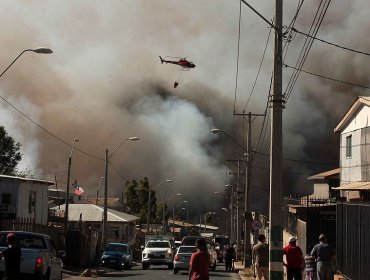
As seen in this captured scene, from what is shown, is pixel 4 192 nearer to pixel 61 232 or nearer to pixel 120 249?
pixel 61 232

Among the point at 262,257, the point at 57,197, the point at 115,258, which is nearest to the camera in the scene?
the point at 262,257

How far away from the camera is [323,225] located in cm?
2856

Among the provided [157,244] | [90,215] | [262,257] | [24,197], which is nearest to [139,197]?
[90,215]

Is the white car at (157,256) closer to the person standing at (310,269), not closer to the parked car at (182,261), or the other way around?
the parked car at (182,261)

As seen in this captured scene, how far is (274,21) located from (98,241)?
90.7 ft

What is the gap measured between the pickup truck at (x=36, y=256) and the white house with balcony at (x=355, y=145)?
56.6 ft

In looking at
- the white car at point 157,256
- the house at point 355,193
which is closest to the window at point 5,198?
the white car at point 157,256

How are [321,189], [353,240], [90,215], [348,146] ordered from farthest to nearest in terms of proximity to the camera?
[90,215] < [321,189] < [348,146] < [353,240]

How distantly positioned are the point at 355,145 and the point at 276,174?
20.0 m

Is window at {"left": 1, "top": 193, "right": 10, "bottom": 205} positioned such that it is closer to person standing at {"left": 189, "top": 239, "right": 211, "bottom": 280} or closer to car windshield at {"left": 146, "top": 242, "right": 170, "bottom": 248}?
car windshield at {"left": 146, "top": 242, "right": 170, "bottom": 248}

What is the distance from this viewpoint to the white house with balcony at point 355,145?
3450 cm

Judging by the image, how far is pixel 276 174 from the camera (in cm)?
1761

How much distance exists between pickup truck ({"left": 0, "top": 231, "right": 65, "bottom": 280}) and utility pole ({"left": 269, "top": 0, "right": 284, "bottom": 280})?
592 centimetres

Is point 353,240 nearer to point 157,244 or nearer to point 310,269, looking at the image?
point 310,269
